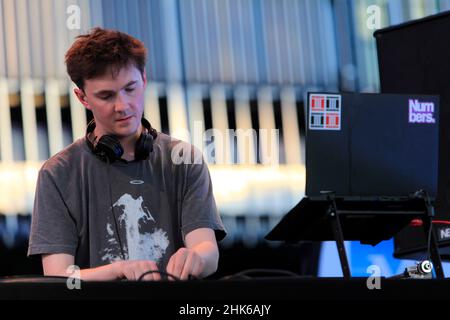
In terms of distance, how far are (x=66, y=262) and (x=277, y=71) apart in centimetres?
256

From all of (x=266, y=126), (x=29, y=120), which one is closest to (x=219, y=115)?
(x=266, y=126)

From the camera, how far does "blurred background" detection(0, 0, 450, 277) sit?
4.09m

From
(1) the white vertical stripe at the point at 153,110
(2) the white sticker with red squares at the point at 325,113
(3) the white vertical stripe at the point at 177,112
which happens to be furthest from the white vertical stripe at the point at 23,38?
(2) the white sticker with red squares at the point at 325,113

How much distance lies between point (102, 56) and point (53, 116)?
6.60 ft

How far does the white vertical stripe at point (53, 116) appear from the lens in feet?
13.4

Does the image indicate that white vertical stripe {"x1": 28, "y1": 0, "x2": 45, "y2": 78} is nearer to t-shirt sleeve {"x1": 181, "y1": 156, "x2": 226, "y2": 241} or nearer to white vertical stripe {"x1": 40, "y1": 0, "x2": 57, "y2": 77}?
white vertical stripe {"x1": 40, "y1": 0, "x2": 57, "y2": 77}

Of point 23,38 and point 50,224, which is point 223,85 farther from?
point 50,224

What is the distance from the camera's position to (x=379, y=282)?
1.20m

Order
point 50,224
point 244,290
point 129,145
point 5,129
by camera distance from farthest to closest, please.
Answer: point 5,129, point 129,145, point 50,224, point 244,290

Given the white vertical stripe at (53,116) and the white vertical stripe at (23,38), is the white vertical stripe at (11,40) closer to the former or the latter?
the white vertical stripe at (23,38)

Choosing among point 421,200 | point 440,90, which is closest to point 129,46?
point 421,200

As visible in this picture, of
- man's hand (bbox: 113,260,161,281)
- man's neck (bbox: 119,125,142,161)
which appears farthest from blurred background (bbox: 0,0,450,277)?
man's hand (bbox: 113,260,161,281)

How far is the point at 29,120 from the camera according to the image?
4098mm

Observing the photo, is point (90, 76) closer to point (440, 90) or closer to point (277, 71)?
point (440, 90)
